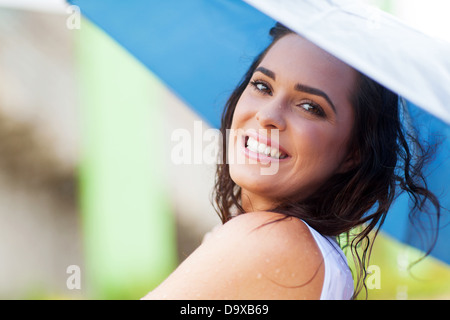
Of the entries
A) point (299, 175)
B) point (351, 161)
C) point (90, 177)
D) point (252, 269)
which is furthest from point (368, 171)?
point (90, 177)

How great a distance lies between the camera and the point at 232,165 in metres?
1.27

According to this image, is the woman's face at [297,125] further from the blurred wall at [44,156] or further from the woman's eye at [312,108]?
the blurred wall at [44,156]

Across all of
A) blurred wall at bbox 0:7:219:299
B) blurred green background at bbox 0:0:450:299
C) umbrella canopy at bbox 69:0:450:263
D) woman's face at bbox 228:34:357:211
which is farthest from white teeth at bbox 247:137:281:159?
blurred wall at bbox 0:7:219:299

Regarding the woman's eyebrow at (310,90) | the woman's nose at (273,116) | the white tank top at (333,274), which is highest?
the woman's eyebrow at (310,90)

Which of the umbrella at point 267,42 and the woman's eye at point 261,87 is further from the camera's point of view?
the woman's eye at point 261,87

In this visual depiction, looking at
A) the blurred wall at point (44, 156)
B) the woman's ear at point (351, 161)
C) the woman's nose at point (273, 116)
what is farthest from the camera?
the blurred wall at point (44, 156)

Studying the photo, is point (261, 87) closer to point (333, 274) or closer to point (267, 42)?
point (267, 42)

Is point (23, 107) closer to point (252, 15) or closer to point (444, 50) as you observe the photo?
point (252, 15)

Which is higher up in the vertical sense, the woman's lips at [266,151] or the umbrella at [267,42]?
the umbrella at [267,42]

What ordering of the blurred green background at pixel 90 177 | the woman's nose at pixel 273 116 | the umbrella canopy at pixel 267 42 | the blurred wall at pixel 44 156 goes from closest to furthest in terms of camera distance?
the umbrella canopy at pixel 267 42 < the woman's nose at pixel 273 116 < the blurred green background at pixel 90 177 < the blurred wall at pixel 44 156

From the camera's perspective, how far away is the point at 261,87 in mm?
1278

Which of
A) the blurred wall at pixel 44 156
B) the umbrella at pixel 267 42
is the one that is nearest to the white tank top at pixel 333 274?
the umbrella at pixel 267 42

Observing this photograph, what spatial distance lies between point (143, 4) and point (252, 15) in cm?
36

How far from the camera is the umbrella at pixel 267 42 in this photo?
88 cm
